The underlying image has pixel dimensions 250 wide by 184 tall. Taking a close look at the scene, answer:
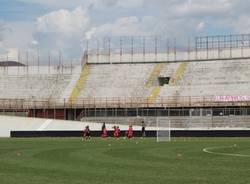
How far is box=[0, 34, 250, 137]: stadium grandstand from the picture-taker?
275 feet

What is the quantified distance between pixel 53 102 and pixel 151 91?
1611 cm

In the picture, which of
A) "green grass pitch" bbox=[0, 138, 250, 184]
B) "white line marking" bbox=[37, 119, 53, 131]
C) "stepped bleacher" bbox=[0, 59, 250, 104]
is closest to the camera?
"green grass pitch" bbox=[0, 138, 250, 184]

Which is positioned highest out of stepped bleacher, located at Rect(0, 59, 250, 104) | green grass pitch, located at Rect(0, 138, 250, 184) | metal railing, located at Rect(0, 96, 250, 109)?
stepped bleacher, located at Rect(0, 59, 250, 104)

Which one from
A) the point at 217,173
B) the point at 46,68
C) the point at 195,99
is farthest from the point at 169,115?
the point at 217,173

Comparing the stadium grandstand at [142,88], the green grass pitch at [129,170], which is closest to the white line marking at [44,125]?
the stadium grandstand at [142,88]

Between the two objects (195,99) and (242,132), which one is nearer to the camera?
(242,132)

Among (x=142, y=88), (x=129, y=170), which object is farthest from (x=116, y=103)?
(x=129, y=170)

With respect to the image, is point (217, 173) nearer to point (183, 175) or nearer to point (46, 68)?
point (183, 175)

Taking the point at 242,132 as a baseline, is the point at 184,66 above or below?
above

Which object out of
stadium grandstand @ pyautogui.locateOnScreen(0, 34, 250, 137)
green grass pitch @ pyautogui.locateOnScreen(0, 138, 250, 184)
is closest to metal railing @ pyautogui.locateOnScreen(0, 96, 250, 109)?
stadium grandstand @ pyautogui.locateOnScreen(0, 34, 250, 137)

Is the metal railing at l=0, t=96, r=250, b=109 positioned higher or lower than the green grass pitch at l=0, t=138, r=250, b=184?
higher

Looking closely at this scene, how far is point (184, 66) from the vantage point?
99.0 meters

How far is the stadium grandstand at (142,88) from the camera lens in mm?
83875

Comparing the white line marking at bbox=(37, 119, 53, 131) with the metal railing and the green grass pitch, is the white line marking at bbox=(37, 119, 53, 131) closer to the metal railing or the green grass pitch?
the metal railing
